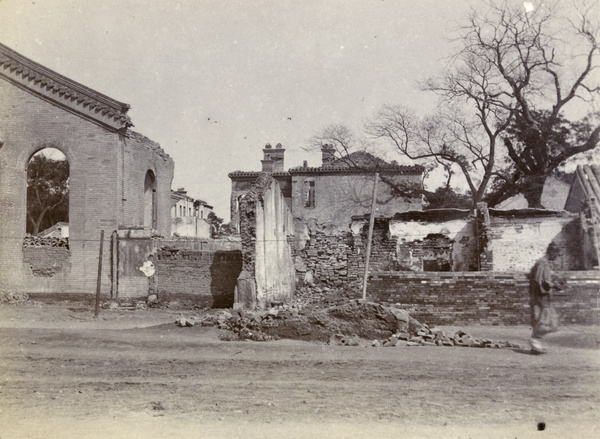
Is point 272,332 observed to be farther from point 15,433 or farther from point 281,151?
point 281,151

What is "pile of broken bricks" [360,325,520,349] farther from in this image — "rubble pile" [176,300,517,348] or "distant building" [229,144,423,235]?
"distant building" [229,144,423,235]

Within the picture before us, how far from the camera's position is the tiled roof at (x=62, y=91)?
18000 mm

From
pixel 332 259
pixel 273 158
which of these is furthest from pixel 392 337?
pixel 273 158

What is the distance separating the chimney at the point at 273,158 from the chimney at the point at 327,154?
4102mm

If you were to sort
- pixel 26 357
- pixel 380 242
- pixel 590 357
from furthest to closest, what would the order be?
pixel 380 242
pixel 26 357
pixel 590 357

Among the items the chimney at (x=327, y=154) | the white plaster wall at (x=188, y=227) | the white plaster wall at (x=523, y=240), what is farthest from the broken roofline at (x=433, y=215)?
the white plaster wall at (x=188, y=227)

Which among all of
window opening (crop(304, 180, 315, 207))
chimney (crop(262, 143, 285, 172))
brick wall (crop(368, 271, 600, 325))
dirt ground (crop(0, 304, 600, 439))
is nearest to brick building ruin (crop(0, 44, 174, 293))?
dirt ground (crop(0, 304, 600, 439))

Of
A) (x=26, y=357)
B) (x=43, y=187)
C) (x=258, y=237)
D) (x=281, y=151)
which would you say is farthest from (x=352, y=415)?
(x=43, y=187)

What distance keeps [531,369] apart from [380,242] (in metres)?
12.1

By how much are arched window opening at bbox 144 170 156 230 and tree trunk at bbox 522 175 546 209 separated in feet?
60.5

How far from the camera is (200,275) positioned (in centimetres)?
1750

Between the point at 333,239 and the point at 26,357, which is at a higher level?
the point at 333,239

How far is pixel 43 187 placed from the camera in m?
42.2

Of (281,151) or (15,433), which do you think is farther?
(281,151)
